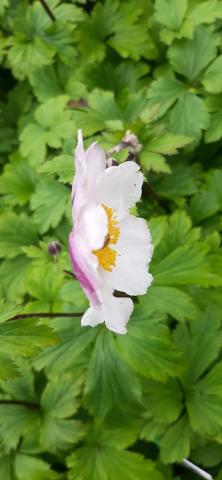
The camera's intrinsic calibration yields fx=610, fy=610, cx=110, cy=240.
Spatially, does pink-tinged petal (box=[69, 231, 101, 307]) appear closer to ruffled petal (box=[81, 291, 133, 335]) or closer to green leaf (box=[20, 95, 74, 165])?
ruffled petal (box=[81, 291, 133, 335])

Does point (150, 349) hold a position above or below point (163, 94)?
below

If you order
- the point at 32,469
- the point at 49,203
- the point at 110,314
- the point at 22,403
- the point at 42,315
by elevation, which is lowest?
the point at 32,469

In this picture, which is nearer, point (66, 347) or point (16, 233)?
point (66, 347)

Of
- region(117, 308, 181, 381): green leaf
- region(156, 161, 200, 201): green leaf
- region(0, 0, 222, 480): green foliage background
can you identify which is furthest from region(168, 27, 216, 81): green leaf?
region(117, 308, 181, 381): green leaf

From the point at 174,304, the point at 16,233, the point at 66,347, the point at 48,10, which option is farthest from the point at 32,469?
the point at 48,10

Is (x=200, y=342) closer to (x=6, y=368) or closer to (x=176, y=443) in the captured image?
(x=176, y=443)

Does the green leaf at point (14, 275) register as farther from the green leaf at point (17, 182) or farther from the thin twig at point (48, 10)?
the thin twig at point (48, 10)

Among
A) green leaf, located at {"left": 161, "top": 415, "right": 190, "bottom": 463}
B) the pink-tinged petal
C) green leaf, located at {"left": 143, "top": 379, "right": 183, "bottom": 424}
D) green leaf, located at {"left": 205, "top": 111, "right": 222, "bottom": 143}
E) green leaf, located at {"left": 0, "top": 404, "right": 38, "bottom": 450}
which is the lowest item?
green leaf, located at {"left": 161, "top": 415, "right": 190, "bottom": 463}
